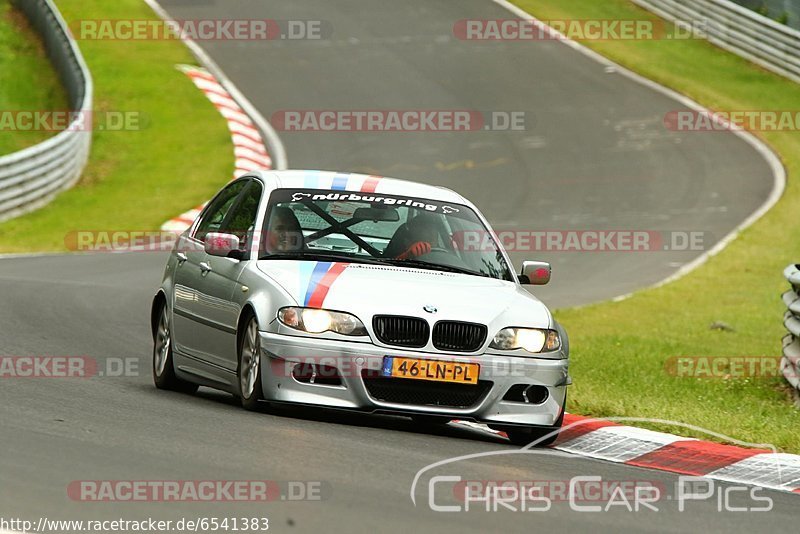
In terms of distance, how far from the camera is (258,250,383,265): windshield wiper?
936 centimetres

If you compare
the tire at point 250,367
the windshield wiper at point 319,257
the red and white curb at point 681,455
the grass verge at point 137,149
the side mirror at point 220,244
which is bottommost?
the grass verge at point 137,149

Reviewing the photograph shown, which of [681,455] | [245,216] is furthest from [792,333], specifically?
[245,216]

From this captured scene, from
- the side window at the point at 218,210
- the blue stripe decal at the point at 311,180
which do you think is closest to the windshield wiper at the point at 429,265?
the blue stripe decal at the point at 311,180

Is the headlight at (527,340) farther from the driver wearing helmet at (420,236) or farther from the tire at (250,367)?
the tire at (250,367)

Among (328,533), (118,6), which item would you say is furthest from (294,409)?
(118,6)

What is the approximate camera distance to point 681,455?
28.8 feet

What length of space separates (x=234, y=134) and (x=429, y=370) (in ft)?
70.2

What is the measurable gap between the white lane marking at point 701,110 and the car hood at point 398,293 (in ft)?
32.4

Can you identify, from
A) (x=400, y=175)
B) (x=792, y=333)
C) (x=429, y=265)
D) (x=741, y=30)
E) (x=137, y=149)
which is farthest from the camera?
(x=741, y=30)

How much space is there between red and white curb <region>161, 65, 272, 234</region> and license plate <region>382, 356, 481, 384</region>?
620 inches

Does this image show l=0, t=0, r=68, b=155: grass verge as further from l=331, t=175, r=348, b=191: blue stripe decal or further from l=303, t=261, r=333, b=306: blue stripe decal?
l=303, t=261, r=333, b=306: blue stripe decal

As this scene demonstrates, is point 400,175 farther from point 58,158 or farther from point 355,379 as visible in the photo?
point 355,379

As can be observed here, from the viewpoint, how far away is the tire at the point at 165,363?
10.3 metres

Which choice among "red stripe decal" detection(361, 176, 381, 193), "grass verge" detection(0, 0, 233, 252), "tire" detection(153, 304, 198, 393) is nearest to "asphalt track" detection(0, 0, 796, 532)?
"tire" detection(153, 304, 198, 393)
